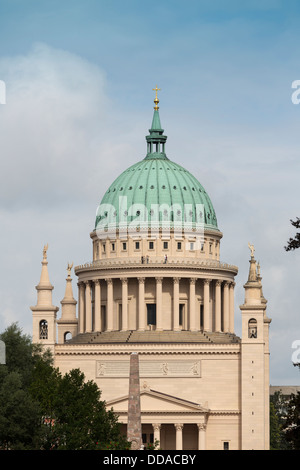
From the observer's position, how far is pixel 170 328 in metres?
194

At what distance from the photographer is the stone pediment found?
175625mm

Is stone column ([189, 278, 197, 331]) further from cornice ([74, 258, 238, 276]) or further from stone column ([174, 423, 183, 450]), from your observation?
stone column ([174, 423, 183, 450])

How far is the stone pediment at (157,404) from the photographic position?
176 metres

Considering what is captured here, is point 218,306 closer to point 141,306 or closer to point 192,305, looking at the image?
point 192,305

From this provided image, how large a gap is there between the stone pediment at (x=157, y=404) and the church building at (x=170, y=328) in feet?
0.34

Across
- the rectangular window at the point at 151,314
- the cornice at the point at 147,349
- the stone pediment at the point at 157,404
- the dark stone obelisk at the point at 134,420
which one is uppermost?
the rectangular window at the point at 151,314

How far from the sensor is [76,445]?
436 feet

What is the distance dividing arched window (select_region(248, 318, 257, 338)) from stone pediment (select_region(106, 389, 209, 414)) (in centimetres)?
1094

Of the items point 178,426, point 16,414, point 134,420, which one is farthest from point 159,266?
point 134,420

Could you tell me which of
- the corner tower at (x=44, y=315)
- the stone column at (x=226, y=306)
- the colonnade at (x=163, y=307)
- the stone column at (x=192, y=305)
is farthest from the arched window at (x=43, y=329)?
the stone column at (x=226, y=306)

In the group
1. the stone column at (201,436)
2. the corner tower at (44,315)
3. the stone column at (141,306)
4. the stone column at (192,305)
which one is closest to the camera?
the stone column at (201,436)

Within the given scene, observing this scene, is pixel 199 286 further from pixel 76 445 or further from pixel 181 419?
pixel 76 445

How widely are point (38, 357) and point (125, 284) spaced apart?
36573 mm

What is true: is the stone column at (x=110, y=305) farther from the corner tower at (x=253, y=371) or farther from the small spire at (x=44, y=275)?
the corner tower at (x=253, y=371)
